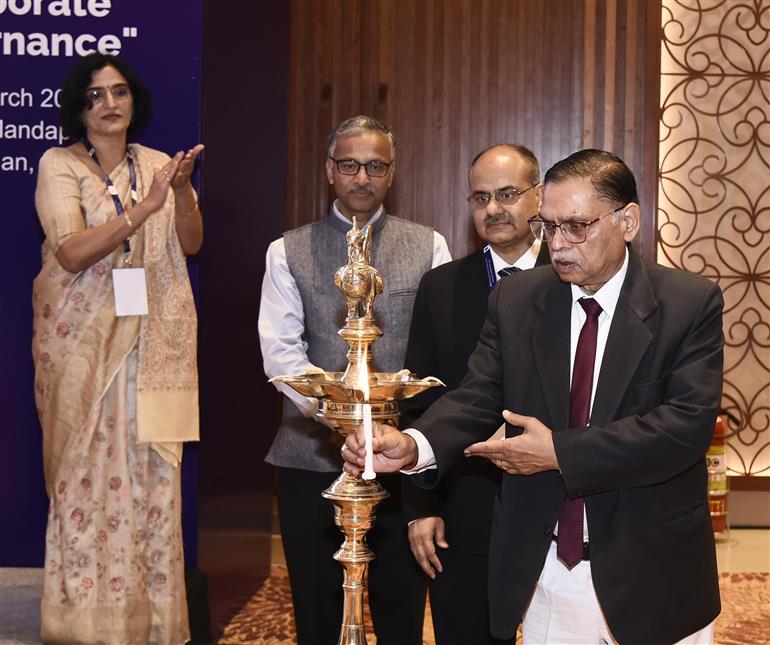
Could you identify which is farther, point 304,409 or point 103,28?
point 103,28

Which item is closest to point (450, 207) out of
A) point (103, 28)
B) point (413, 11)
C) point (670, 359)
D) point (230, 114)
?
point (413, 11)

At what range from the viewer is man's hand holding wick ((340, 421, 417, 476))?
171 centimetres

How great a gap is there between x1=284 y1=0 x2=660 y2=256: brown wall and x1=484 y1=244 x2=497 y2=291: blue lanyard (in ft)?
10.5

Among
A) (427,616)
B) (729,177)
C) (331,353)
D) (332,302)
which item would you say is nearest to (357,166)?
(332,302)

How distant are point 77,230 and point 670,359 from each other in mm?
2225

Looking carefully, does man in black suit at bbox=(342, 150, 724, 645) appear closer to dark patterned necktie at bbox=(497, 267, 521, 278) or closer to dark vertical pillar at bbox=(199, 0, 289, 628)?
dark patterned necktie at bbox=(497, 267, 521, 278)

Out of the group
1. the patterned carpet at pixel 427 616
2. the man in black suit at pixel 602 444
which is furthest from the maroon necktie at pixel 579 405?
the patterned carpet at pixel 427 616

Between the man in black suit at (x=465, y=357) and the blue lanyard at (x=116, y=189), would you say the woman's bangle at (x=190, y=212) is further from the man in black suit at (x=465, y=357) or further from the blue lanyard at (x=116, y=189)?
the man in black suit at (x=465, y=357)

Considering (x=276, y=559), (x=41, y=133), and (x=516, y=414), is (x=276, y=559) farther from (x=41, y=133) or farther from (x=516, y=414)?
(x=516, y=414)

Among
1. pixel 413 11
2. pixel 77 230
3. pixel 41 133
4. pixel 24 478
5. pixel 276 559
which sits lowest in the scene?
pixel 276 559

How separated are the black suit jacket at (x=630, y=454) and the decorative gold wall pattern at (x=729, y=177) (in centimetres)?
420

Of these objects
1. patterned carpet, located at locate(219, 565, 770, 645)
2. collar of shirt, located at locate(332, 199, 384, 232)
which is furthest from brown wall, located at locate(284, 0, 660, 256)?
collar of shirt, located at locate(332, 199, 384, 232)

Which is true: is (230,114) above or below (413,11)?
below

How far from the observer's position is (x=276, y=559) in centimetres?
555
